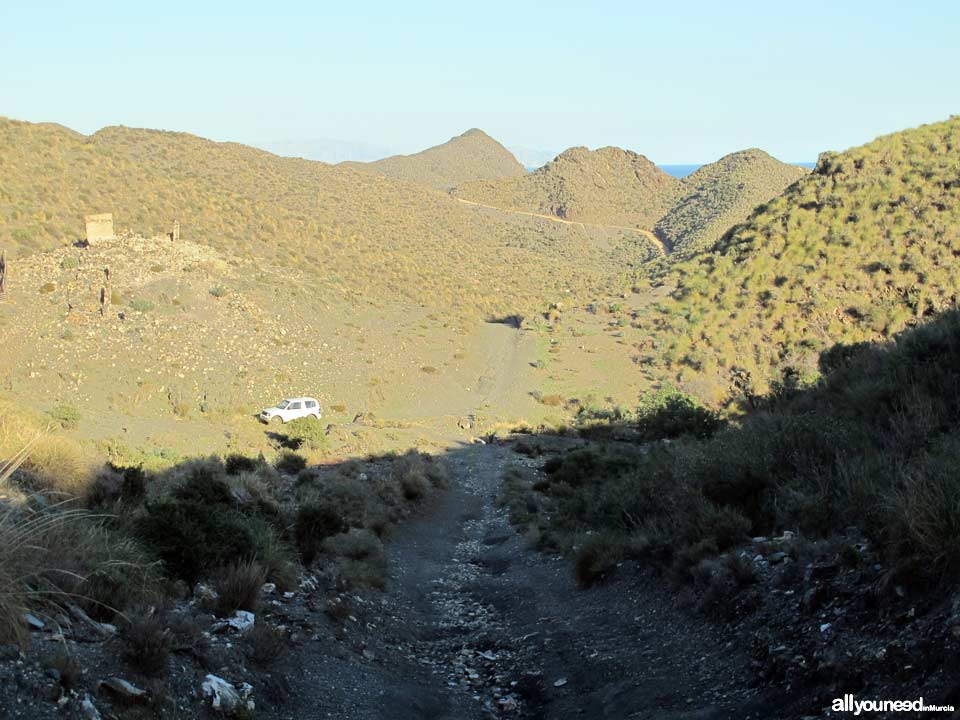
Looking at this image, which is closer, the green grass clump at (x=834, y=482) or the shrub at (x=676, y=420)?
the green grass clump at (x=834, y=482)

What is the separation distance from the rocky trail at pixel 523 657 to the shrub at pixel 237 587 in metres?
0.71

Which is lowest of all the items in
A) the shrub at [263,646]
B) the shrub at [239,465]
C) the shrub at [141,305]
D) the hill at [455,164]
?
the shrub at [239,465]

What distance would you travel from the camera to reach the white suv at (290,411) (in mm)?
32844

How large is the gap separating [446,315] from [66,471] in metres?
45.3

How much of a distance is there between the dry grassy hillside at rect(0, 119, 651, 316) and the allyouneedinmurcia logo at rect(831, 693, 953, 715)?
4654cm

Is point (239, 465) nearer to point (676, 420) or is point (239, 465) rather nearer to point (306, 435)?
point (306, 435)

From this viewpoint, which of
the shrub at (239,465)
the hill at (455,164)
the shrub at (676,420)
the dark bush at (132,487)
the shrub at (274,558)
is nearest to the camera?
the shrub at (274,558)

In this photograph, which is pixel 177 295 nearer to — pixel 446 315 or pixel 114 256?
pixel 114 256

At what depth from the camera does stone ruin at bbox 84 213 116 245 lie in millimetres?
48031

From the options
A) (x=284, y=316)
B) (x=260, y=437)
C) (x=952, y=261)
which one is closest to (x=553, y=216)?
(x=284, y=316)

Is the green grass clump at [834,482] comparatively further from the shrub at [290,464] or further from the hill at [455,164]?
the hill at [455,164]

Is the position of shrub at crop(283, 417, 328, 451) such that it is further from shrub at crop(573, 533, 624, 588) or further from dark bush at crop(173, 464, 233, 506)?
Answer: shrub at crop(573, 533, 624, 588)

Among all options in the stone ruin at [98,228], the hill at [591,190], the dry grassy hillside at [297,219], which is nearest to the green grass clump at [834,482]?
the dry grassy hillside at [297,219]

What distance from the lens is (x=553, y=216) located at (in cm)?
10556
